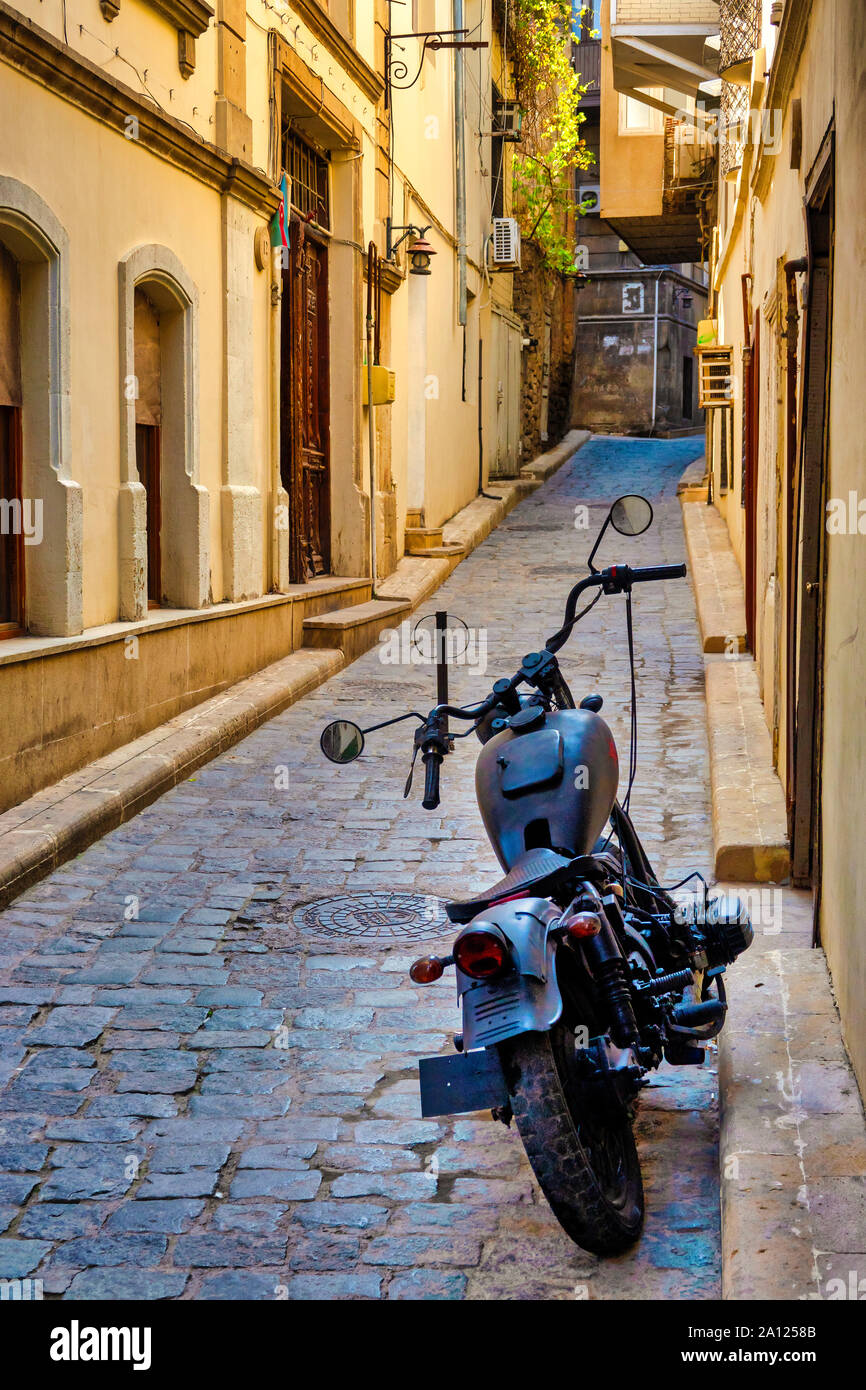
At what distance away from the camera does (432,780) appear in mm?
3646

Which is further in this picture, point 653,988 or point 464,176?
point 464,176

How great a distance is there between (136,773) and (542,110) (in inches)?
868

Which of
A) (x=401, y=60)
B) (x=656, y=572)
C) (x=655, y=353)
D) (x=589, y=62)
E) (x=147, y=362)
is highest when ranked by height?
(x=589, y=62)

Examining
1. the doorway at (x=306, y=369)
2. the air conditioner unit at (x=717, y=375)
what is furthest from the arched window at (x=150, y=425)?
the air conditioner unit at (x=717, y=375)

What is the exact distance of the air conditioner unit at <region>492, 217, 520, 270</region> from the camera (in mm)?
23453

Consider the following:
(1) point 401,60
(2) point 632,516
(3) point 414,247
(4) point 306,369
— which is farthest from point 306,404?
(2) point 632,516

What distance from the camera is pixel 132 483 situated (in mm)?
8922

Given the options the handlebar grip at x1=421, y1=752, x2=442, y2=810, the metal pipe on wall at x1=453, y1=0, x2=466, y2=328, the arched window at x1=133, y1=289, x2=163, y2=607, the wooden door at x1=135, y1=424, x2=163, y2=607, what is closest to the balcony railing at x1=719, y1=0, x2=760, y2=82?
the arched window at x1=133, y1=289, x2=163, y2=607

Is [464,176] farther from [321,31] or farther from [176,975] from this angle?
[176,975]

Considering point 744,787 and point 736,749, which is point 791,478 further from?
point 736,749

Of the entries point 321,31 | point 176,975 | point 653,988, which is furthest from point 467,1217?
point 321,31

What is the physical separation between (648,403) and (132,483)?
103 ft

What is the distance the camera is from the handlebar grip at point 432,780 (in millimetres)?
3650

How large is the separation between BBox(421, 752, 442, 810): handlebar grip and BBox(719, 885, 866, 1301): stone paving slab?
44.8 inches
